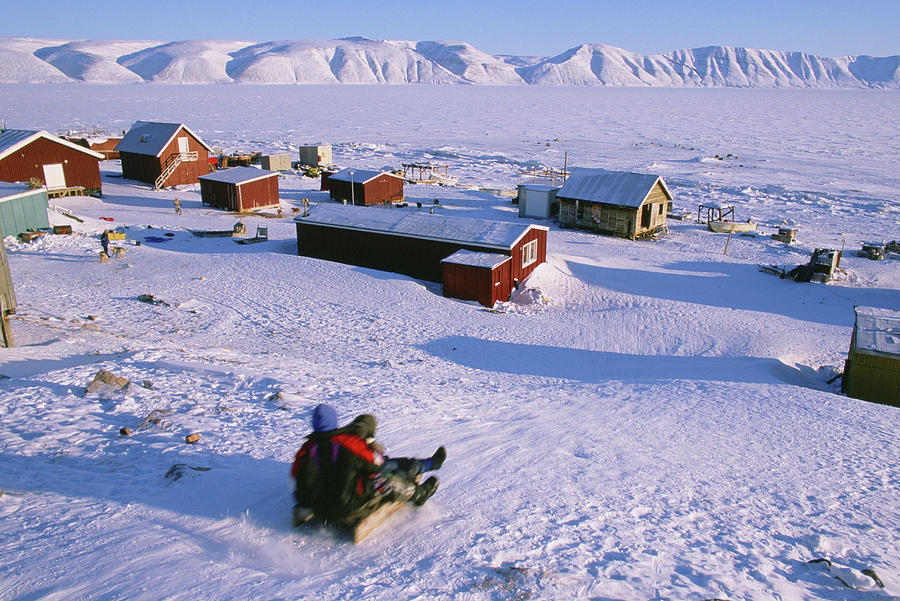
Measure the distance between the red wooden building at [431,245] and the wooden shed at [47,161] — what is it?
19701 millimetres

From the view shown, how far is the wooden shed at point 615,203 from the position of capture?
115 feet

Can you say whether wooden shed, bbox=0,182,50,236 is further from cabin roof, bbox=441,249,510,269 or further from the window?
the window

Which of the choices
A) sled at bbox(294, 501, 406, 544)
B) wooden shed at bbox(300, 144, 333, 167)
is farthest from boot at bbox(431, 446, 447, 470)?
wooden shed at bbox(300, 144, 333, 167)

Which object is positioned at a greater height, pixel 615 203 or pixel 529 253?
pixel 615 203

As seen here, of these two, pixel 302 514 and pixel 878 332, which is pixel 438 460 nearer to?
pixel 302 514

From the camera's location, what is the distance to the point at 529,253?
2505 centimetres

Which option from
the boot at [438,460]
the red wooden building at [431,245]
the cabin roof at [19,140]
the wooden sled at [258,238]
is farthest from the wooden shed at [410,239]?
the cabin roof at [19,140]

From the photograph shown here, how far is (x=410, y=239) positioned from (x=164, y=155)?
1041 inches

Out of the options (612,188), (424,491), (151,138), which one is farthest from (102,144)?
(424,491)

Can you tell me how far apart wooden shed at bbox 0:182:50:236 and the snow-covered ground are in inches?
63.6

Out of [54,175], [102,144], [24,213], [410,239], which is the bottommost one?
[410,239]

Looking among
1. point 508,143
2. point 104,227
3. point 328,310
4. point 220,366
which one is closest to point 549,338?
point 328,310

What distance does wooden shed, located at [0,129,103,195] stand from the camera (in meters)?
35.7

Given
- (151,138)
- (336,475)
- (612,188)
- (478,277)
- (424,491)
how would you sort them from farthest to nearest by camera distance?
1. (151,138)
2. (612,188)
3. (478,277)
4. (424,491)
5. (336,475)
